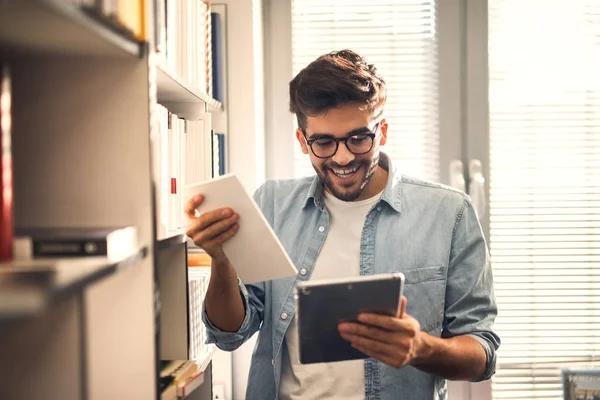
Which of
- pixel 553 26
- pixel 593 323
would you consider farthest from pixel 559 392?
pixel 553 26

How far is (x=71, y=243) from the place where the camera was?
81cm

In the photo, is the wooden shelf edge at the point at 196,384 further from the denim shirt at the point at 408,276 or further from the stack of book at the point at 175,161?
the stack of book at the point at 175,161

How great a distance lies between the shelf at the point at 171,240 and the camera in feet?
3.84

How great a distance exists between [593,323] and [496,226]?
563mm

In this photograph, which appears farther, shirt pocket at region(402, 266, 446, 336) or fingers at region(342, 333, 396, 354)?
shirt pocket at region(402, 266, 446, 336)

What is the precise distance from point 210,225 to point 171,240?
0.29 feet

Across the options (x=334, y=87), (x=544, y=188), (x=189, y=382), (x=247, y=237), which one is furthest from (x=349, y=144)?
(x=544, y=188)

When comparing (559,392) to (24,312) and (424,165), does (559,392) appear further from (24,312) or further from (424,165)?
(24,312)

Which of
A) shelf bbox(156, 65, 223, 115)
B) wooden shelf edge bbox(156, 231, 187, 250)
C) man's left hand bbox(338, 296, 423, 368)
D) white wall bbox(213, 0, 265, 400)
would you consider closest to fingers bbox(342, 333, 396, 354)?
man's left hand bbox(338, 296, 423, 368)

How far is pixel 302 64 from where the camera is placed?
2.54m

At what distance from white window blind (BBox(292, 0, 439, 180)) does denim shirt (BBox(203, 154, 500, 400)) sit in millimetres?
906

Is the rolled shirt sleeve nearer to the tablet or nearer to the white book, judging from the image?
A: the tablet

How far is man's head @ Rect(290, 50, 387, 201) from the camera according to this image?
1.48 metres

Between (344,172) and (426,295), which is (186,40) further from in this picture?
(426,295)
